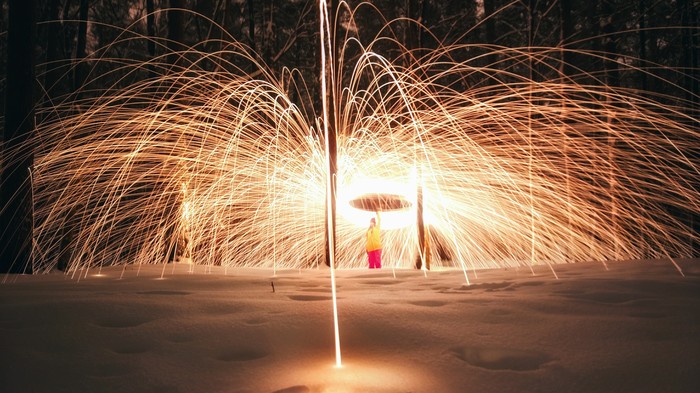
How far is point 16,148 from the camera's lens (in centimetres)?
650

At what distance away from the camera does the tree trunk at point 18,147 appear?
6434 millimetres

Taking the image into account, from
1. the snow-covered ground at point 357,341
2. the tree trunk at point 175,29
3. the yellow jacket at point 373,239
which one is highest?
the tree trunk at point 175,29

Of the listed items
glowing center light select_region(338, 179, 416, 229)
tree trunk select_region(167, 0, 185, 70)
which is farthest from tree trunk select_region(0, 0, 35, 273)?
glowing center light select_region(338, 179, 416, 229)

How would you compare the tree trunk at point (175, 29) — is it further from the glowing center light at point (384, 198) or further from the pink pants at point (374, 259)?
the pink pants at point (374, 259)

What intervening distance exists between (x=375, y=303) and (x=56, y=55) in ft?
30.8

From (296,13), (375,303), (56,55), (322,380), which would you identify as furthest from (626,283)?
(296,13)

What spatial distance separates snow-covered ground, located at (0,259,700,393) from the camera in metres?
2.08

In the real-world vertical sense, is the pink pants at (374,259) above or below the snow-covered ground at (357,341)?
above

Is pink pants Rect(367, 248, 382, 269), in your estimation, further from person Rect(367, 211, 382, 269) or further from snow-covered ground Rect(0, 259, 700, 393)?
snow-covered ground Rect(0, 259, 700, 393)

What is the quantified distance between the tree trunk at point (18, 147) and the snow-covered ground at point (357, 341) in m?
3.30

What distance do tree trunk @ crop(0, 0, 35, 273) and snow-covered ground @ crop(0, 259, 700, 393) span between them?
3.30 m

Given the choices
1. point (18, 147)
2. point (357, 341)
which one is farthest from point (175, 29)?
point (357, 341)

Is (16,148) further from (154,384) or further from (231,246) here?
(231,246)

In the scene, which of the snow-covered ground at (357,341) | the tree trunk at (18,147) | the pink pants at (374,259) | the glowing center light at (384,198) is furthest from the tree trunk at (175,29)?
the snow-covered ground at (357,341)
